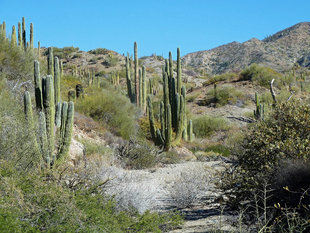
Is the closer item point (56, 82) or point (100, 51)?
point (56, 82)

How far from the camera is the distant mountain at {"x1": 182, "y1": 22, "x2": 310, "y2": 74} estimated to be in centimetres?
7544

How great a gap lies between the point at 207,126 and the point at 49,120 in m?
16.8

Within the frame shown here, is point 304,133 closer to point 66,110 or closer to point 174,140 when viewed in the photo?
point 66,110

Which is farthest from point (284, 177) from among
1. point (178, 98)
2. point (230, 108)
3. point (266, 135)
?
point (230, 108)

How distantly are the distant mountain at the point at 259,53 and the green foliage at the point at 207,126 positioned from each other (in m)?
45.2

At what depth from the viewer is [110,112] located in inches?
730

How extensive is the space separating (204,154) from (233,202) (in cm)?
1034

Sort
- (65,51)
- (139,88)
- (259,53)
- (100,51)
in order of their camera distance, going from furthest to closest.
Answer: (259,53)
(100,51)
(65,51)
(139,88)

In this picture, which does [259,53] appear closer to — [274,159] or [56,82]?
[56,82]

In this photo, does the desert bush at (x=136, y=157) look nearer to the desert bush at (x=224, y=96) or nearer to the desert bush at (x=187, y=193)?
the desert bush at (x=187, y=193)

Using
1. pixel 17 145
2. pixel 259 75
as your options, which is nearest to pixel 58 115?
pixel 17 145

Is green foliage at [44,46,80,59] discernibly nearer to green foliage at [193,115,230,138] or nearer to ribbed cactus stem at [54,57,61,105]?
green foliage at [193,115,230,138]

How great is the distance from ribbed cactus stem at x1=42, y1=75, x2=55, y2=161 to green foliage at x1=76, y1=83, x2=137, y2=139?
7541 mm

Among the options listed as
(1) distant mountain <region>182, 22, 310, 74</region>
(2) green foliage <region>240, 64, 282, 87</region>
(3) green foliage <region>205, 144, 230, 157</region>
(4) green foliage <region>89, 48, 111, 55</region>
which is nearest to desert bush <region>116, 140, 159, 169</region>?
(3) green foliage <region>205, 144, 230, 157</region>
